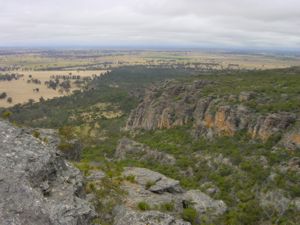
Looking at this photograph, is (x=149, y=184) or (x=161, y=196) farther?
(x=149, y=184)

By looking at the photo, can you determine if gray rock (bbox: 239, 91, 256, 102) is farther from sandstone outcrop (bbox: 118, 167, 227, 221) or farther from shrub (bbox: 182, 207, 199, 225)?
shrub (bbox: 182, 207, 199, 225)

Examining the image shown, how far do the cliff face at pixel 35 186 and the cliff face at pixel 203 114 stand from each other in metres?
37.2

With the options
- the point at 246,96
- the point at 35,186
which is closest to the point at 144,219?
the point at 35,186

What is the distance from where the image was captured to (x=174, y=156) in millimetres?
52250

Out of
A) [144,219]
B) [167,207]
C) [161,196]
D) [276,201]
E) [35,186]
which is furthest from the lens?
[276,201]

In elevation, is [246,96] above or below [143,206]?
above

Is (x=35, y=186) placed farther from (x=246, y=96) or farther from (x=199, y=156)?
(x=246, y=96)

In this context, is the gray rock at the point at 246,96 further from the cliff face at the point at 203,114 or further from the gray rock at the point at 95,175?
the gray rock at the point at 95,175

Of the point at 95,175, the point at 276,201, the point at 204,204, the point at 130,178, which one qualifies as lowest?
the point at 276,201

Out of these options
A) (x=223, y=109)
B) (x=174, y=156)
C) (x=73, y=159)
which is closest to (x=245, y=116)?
(x=223, y=109)

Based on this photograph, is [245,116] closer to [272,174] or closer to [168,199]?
[272,174]

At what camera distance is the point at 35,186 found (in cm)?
1412

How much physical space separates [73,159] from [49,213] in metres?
22.6

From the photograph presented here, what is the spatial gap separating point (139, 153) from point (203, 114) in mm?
14001
